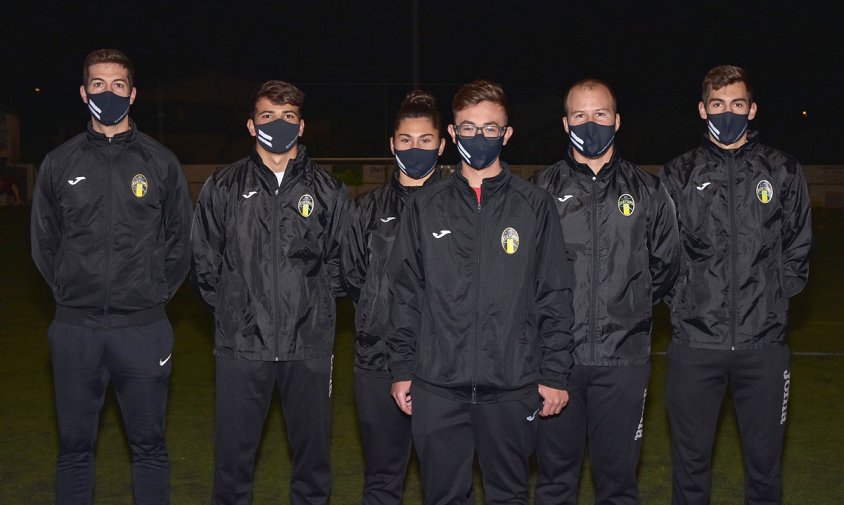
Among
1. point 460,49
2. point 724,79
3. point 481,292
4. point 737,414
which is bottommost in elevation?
point 737,414

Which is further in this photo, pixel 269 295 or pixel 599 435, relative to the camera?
pixel 269 295

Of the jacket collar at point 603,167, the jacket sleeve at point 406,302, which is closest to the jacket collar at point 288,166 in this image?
the jacket sleeve at point 406,302

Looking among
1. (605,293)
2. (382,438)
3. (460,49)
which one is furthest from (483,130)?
(460,49)

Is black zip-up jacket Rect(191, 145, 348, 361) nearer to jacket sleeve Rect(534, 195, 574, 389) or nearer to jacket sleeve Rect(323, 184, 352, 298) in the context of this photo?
jacket sleeve Rect(323, 184, 352, 298)

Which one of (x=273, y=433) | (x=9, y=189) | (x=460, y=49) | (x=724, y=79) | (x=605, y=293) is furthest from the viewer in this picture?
(x=460, y=49)

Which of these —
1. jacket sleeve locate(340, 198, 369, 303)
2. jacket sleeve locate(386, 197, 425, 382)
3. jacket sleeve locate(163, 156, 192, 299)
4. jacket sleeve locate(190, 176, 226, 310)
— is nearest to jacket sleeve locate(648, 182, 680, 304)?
jacket sleeve locate(386, 197, 425, 382)

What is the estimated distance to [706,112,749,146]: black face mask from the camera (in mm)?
4621

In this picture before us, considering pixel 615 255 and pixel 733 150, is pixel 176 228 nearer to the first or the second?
pixel 615 255

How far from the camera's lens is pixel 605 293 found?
4.33 metres

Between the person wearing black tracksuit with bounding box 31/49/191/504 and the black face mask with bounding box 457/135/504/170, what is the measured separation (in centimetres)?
151

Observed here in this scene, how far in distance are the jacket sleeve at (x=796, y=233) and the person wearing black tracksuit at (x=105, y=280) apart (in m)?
2.79

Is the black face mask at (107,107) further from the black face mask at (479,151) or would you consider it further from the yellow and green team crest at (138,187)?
the black face mask at (479,151)

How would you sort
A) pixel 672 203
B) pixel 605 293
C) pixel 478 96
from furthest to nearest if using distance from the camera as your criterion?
pixel 672 203, pixel 605 293, pixel 478 96

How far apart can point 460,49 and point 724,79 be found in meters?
48.2
